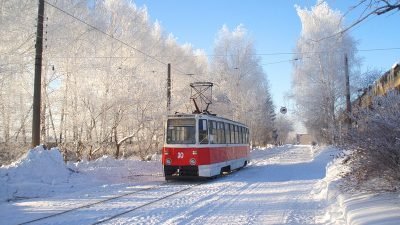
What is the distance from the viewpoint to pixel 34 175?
15.4 metres

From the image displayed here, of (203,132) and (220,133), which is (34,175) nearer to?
(203,132)

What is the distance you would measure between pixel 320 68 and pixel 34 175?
104ft

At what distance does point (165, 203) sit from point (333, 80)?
3244 centimetres

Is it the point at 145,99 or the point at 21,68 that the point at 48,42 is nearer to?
the point at 21,68

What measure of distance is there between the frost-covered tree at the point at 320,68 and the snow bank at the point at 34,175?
2807 cm

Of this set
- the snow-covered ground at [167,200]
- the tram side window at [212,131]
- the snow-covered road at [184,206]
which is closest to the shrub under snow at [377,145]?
the snow-covered ground at [167,200]

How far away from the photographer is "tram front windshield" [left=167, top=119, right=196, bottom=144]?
62.0ft

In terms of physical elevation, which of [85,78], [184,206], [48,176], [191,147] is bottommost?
[184,206]

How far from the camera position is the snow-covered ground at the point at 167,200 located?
922 centimetres

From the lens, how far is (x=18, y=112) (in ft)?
77.4

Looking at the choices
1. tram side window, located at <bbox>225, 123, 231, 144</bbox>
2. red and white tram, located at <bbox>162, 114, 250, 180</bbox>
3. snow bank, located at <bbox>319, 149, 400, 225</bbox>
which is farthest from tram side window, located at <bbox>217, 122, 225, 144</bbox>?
snow bank, located at <bbox>319, 149, 400, 225</bbox>

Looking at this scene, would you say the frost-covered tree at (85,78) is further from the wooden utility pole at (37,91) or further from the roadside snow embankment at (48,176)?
the roadside snow embankment at (48,176)

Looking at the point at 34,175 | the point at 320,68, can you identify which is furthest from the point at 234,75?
the point at 34,175

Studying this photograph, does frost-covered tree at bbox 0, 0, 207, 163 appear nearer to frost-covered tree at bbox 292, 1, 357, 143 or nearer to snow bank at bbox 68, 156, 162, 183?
snow bank at bbox 68, 156, 162, 183
